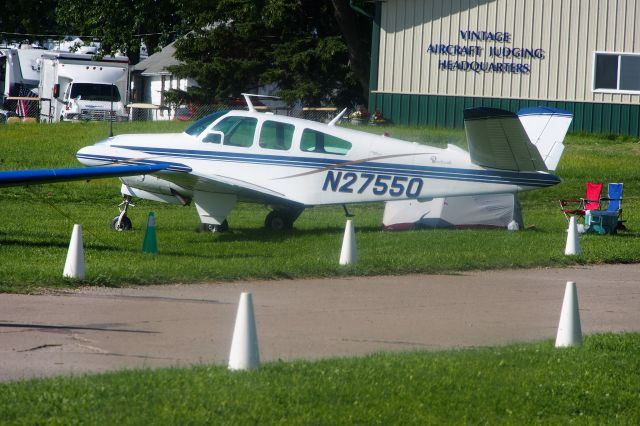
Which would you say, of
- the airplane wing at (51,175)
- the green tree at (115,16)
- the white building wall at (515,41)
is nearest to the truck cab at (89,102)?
the green tree at (115,16)

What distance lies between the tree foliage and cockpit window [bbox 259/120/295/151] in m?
20.9

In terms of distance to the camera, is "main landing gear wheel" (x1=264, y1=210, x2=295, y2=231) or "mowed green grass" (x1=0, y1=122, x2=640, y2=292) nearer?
"mowed green grass" (x1=0, y1=122, x2=640, y2=292)

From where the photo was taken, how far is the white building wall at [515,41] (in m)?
32.2

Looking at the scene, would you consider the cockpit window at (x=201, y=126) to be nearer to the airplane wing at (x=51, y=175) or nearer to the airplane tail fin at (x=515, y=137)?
the airplane wing at (x=51, y=175)

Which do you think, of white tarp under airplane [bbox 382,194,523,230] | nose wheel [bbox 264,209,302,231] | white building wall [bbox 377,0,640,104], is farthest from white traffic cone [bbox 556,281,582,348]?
white building wall [bbox 377,0,640,104]

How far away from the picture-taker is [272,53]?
4081cm

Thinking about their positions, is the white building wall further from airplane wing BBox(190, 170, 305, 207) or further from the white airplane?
airplane wing BBox(190, 170, 305, 207)

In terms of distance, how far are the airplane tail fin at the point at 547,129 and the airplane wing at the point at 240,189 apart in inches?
162

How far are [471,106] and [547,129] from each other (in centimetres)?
1435

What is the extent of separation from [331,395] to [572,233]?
366 inches

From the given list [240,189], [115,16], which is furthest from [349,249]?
[115,16]

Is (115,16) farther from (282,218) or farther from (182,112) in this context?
(282,218)

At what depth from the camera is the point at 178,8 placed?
44.1 meters

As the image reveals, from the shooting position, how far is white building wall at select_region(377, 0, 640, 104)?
32250 mm
